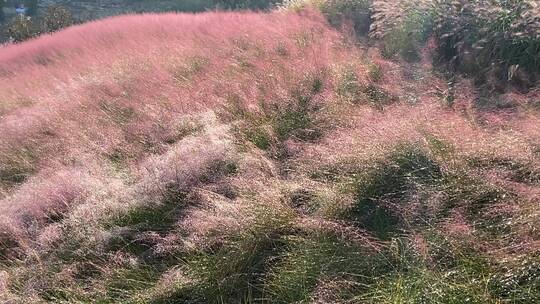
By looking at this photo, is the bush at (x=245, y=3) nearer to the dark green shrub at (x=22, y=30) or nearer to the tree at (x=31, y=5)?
the dark green shrub at (x=22, y=30)

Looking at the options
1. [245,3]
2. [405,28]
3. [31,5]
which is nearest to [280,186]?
[405,28]

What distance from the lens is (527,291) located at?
2.44 m

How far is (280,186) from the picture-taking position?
11.9 feet

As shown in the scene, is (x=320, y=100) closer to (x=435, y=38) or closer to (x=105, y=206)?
(x=435, y=38)

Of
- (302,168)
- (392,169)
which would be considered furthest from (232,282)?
(392,169)

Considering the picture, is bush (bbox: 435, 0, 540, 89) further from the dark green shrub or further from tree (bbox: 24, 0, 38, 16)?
tree (bbox: 24, 0, 38, 16)

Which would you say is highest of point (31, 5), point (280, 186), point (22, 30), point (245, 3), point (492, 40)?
point (31, 5)

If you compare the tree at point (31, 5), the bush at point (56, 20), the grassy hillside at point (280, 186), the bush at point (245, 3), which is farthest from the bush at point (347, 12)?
the tree at point (31, 5)

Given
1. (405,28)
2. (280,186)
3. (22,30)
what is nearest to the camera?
(280,186)

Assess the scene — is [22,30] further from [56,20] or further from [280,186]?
[280,186]

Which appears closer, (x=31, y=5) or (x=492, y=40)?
(x=492, y=40)

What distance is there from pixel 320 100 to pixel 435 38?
64.6 inches

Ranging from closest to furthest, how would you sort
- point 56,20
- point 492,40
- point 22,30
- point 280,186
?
point 280,186, point 492,40, point 22,30, point 56,20

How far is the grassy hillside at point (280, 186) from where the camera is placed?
112 inches
